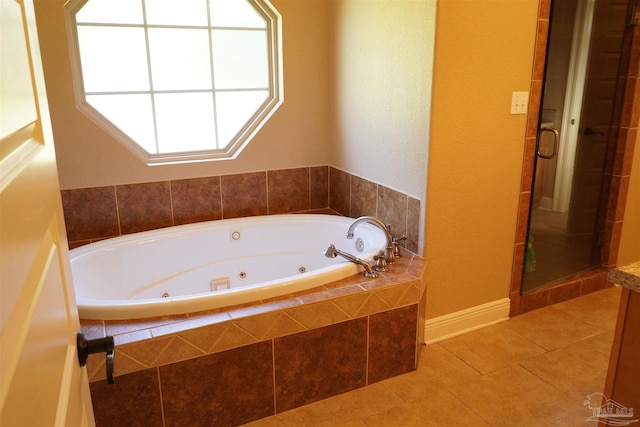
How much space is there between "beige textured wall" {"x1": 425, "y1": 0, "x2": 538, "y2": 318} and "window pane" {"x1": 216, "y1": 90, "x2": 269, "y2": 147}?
1276mm

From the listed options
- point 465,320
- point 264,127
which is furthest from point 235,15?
point 465,320

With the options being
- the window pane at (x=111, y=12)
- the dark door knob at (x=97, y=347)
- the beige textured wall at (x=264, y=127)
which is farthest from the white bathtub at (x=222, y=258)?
the window pane at (x=111, y=12)

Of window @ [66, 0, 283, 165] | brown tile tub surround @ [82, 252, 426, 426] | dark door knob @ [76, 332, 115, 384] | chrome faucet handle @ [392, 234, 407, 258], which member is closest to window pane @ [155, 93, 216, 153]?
window @ [66, 0, 283, 165]

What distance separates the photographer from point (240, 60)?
119 inches

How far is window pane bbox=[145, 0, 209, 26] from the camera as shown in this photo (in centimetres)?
271

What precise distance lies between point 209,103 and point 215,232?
797 millimetres

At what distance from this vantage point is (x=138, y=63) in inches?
108

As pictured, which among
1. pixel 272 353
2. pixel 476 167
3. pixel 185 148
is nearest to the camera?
pixel 272 353

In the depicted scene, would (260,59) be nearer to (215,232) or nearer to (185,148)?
(185,148)

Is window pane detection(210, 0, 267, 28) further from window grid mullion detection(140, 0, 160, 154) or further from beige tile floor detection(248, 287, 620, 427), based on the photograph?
beige tile floor detection(248, 287, 620, 427)

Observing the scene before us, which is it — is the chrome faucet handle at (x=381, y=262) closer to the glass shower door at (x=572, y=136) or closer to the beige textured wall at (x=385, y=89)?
the beige textured wall at (x=385, y=89)

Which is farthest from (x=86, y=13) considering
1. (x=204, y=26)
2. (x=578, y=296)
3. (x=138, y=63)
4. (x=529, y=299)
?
(x=578, y=296)

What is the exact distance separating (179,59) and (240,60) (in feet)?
1.21

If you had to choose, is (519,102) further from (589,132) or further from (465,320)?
(465,320)
